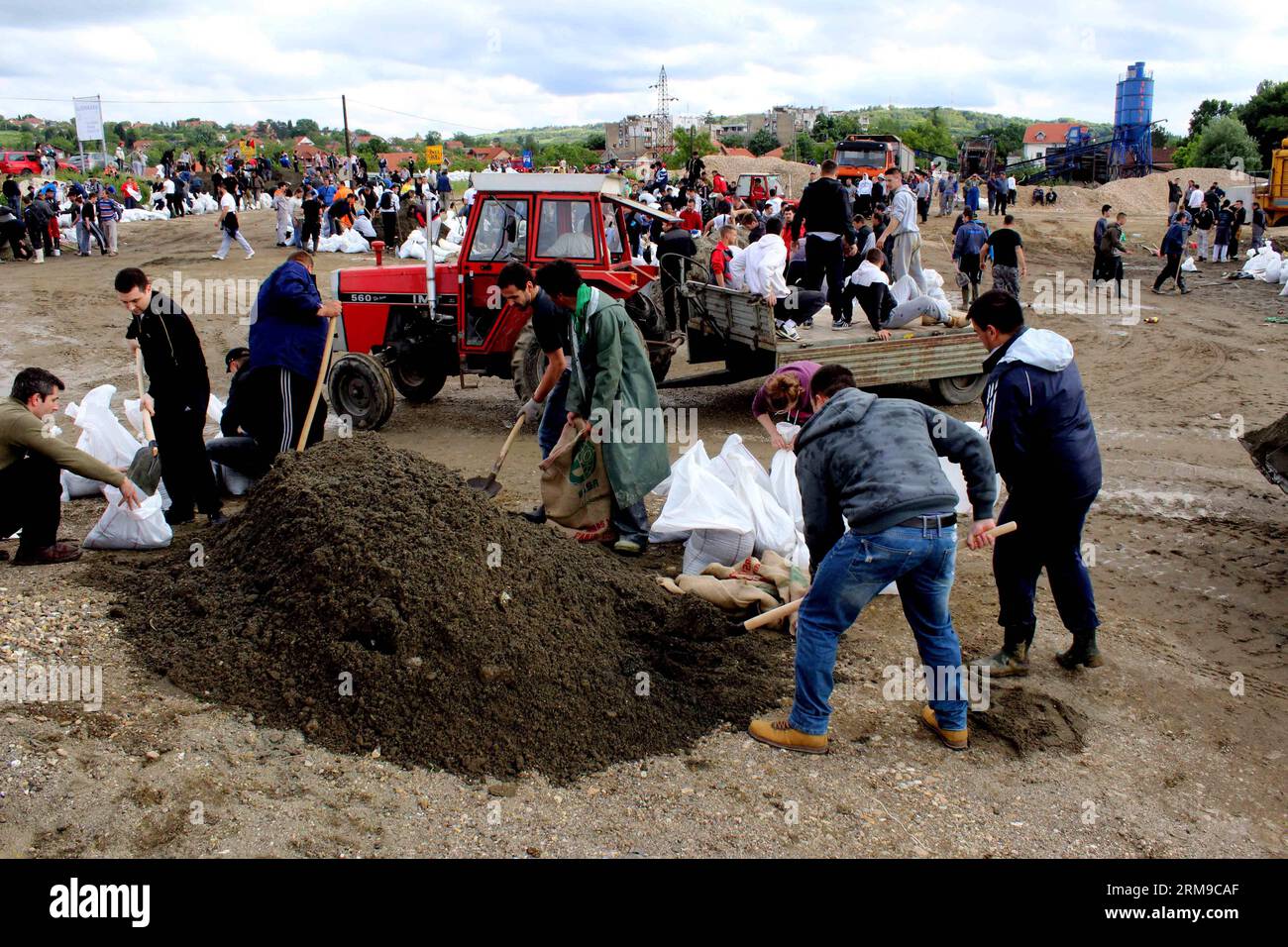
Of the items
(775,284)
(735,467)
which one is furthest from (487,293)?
(735,467)

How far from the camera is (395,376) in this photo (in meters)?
9.22

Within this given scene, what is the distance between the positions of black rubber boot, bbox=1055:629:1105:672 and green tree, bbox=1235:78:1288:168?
4915 centimetres

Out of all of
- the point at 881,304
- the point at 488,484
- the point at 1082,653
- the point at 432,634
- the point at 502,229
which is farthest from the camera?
the point at 881,304

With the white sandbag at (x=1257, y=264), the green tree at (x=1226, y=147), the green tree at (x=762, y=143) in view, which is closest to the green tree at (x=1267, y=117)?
the green tree at (x=1226, y=147)

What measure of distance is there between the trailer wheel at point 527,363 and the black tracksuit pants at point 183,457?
2896 mm

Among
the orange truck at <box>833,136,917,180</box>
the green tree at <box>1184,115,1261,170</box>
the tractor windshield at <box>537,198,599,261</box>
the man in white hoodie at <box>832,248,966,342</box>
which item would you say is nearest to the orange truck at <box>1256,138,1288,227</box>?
the orange truck at <box>833,136,917,180</box>

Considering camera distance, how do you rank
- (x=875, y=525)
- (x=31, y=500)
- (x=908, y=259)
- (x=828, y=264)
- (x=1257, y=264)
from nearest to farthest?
(x=875, y=525), (x=31, y=500), (x=828, y=264), (x=908, y=259), (x=1257, y=264)

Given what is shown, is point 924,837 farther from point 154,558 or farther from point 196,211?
point 196,211

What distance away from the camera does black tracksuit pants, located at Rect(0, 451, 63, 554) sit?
4977 mm

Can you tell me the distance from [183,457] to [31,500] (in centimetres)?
84

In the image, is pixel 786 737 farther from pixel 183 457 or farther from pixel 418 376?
pixel 418 376

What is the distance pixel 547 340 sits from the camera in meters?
5.93

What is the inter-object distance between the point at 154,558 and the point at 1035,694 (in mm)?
4361

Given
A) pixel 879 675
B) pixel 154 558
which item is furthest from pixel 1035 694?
pixel 154 558
